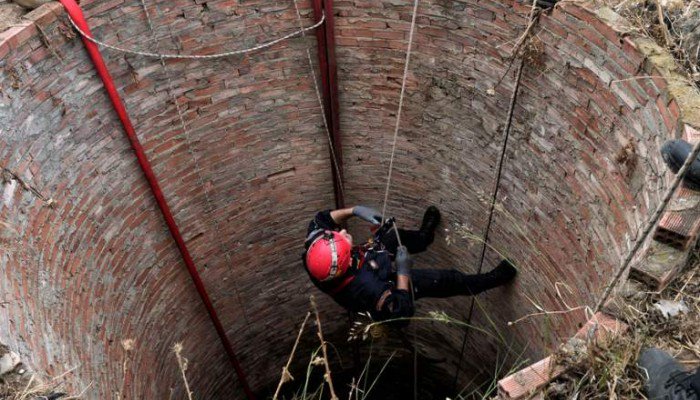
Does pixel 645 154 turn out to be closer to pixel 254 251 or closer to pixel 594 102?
pixel 594 102

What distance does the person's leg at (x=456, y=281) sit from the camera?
450cm

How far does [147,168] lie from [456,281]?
2.46 m

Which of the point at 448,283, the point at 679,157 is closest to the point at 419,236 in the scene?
the point at 448,283

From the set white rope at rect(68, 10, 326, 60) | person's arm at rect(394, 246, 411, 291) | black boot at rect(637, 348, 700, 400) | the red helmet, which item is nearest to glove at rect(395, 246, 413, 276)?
person's arm at rect(394, 246, 411, 291)

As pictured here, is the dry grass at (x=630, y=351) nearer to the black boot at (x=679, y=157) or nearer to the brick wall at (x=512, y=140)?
the black boot at (x=679, y=157)

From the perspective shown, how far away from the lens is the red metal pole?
342cm

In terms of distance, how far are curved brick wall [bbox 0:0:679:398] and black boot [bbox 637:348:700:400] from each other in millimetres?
1022

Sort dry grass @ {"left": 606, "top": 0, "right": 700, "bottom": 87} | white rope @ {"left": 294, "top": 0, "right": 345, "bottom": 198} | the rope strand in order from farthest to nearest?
white rope @ {"left": 294, "top": 0, "right": 345, "bottom": 198} < the rope strand < dry grass @ {"left": 606, "top": 0, "right": 700, "bottom": 87}

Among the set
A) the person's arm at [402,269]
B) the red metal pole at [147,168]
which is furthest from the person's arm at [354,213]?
the red metal pole at [147,168]

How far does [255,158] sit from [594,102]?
2592 mm

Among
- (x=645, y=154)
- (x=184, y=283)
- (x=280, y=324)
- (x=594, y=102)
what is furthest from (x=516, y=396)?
(x=280, y=324)

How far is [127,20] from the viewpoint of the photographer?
3.67 m

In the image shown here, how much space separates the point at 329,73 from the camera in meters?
4.43

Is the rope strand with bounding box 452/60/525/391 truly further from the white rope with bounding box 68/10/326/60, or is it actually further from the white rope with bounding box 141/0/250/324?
→ the white rope with bounding box 141/0/250/324
